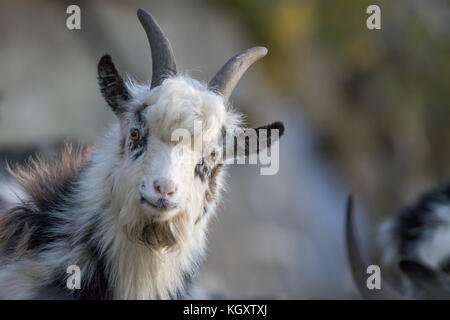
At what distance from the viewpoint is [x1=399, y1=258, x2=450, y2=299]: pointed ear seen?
18.2 feet

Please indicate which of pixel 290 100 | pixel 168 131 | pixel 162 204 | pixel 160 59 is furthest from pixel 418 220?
pixel 290 100

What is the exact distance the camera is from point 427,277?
5.62 m

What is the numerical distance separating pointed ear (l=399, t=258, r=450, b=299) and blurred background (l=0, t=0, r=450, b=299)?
82.8 inches

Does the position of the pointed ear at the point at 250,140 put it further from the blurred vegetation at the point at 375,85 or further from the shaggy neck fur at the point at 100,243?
the blurred vegetation at the point at 375,85

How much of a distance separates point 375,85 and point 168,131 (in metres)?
11.2

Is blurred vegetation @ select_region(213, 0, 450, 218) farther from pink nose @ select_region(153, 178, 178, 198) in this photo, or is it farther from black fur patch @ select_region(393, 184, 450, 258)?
pink nose @ select_region(153, 178, 178, 198)

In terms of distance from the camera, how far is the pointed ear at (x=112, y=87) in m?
3.77

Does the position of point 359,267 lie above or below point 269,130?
below

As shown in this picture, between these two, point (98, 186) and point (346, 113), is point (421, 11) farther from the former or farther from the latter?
point (98, 186)

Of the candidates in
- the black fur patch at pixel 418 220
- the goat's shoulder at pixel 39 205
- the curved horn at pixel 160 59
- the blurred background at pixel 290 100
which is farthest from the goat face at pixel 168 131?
the black fur patch at pixel 418 220

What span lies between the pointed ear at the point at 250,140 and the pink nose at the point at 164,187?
561 mm

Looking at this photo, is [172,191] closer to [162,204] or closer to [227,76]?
[162,204]

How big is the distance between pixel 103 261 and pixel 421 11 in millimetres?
12130

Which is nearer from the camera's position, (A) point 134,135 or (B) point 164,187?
(B) point 164,187
